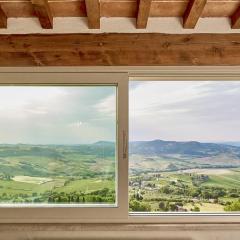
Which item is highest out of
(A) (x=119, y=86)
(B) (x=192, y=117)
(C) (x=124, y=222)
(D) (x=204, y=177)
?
(A) (x=119, y=86)

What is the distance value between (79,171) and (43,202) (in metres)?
0.40

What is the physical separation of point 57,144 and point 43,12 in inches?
42.9

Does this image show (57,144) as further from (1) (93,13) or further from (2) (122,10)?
(2) (122,10)

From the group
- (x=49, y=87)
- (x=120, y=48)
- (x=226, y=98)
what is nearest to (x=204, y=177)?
(x=226, y=98)

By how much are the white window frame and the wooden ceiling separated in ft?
1.23

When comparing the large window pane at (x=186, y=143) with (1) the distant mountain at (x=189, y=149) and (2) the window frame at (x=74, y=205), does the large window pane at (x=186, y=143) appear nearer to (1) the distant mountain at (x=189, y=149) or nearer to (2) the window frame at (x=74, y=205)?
(1) the distant mountain at (x=189, y=149)

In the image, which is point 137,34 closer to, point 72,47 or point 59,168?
point 72,47

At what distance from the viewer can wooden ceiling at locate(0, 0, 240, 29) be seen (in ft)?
8.70

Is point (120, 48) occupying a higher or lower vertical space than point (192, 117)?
higher

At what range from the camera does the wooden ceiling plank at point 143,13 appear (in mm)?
2582

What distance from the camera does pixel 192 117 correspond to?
3.09 metres

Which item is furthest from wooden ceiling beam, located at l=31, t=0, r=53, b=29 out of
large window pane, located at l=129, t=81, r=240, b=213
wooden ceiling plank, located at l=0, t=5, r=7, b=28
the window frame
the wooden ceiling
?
large window pane, located at l=129, t=81, r=240, b=213

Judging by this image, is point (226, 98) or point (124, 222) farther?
point (226, 98)

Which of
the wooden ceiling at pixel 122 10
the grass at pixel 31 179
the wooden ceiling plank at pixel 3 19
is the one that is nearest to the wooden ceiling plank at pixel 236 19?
the wooden ceiling at pixel 122 10
